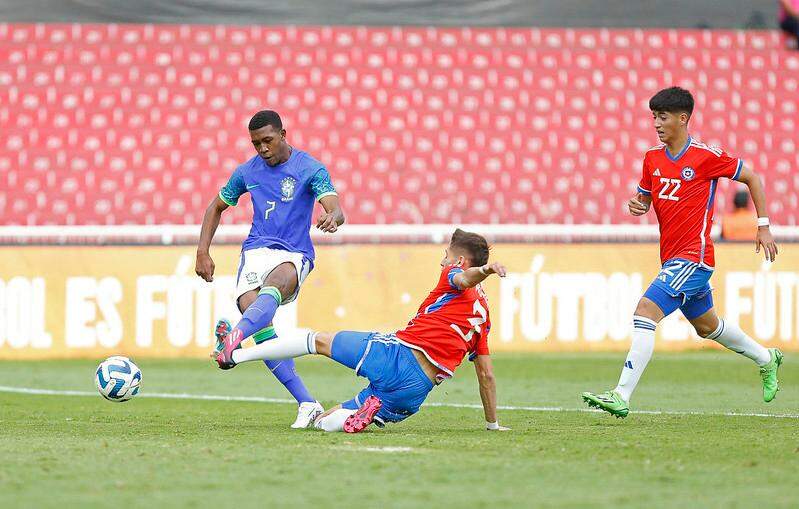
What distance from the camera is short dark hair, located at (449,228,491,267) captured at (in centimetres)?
691

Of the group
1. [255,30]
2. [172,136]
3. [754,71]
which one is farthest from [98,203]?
[754,71]

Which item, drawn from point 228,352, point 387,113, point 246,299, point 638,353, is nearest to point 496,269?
point 228,352

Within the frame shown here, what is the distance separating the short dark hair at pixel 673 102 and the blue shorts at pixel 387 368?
2203 mm

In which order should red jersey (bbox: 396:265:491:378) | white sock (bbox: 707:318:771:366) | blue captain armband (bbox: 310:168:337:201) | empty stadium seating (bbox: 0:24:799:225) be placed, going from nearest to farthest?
1. red jersey (bbox: 396:265:491:378)
2. blue captain armband (bbox: 310:168:337:201)
3. white sock (bbox: 707:318:771:366)
4. empty stadium seating (bbox: 0:24:799:225)

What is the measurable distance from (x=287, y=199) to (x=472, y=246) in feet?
4.52

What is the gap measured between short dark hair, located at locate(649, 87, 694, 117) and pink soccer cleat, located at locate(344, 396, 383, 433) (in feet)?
8.10

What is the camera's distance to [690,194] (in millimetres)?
7895

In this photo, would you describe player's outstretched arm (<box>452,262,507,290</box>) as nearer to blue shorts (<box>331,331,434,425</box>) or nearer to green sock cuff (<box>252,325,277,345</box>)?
blue shorts (<box>331,331,434,425</box>)

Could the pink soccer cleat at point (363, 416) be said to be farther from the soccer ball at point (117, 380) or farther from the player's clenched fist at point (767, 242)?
the player's clenched fist at point (767, 242)

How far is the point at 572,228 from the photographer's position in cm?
1519

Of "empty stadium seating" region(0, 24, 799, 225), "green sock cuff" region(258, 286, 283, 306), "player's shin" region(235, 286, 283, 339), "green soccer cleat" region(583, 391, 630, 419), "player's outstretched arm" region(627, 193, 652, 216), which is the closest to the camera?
"player's shin" region(235, 286, 283, 339)

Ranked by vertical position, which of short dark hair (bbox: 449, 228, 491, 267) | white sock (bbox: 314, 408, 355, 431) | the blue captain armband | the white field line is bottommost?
the white field line

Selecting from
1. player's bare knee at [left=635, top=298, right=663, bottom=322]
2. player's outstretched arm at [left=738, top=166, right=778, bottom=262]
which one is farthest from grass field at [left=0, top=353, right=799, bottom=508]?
player's outstretched arm at [left=738, top=166, right=778, bottom=262]

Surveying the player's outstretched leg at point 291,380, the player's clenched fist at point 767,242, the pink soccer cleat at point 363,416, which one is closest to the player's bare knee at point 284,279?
the player's outstretched leg at point 291,380
